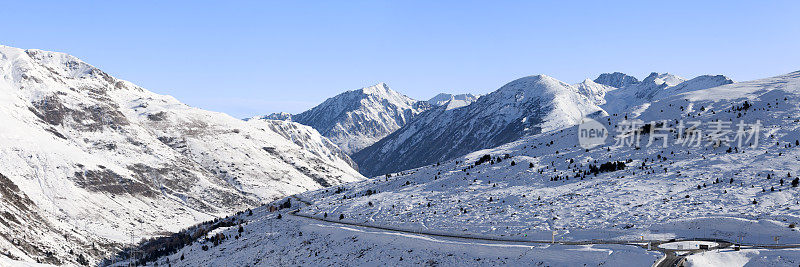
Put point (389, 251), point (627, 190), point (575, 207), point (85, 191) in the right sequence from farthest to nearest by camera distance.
→ point (85, 191) → point (627, 190) → point (575, 207) → point (389, 251)

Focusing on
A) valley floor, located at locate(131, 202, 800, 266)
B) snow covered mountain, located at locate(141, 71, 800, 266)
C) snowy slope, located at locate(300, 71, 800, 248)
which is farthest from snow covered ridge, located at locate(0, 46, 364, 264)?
snowy slope, located at locate(300, 71, 800, 248)

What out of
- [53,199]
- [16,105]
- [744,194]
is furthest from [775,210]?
[16,105]

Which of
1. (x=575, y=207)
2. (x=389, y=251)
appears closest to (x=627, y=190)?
(x=575, y=207)

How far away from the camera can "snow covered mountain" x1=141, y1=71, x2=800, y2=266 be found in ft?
138

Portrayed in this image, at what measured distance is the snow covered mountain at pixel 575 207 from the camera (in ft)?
138

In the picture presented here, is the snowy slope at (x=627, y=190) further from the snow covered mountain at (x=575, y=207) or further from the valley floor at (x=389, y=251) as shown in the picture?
the valley floor at (x=389, y=251)

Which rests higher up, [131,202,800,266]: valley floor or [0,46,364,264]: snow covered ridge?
[0,46,364,264]: snow covered ridge

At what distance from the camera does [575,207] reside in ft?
176

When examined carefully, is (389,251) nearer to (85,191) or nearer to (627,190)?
(627,190)

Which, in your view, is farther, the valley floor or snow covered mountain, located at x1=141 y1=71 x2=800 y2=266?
snow covered mountain, located at x1=141 y1=71 x2=800 y2=266

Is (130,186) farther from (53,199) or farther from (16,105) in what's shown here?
(16,105)

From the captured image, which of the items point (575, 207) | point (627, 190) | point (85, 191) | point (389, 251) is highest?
point (85, 191)

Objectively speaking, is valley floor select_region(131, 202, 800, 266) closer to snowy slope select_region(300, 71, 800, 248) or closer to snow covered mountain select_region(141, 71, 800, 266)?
snow covered mountain select_region(141, 71, 800, 266)

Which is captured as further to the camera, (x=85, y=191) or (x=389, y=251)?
(x=85, y=191)
